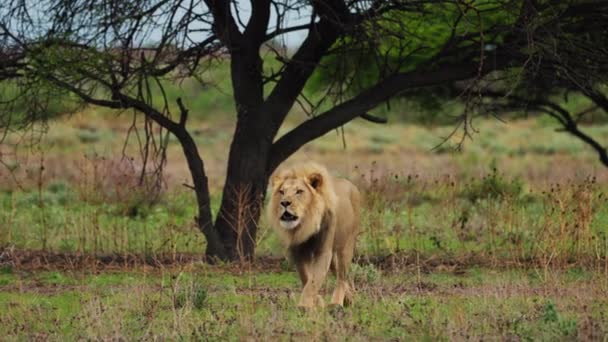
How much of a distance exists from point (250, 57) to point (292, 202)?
5750mm

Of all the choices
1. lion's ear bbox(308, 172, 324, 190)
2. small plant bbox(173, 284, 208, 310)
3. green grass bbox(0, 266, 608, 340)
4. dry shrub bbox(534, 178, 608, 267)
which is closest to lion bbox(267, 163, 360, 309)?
lion's ear bbox(308, 172, 324, 190)

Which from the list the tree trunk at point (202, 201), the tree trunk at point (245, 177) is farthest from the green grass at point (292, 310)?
the tree trunk at point (245, 177)

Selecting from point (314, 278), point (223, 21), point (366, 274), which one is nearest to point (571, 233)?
point (366, 274)

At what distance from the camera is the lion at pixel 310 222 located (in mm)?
11594

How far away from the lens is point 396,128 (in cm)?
6838

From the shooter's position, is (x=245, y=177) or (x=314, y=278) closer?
(x=314, y=278)

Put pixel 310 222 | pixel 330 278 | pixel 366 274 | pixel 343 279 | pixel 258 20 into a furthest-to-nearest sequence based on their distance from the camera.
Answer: pixel 258 20 < pixel 330 278 < pixel 366 274 < pixel 343 279 < pixel 310 222

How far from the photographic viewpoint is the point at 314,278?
11.8m

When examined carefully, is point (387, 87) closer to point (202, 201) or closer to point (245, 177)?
point (245, 177)

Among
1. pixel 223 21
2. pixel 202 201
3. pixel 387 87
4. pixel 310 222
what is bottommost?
pixel 310 222

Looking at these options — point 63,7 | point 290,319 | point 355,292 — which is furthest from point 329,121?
point 290,319

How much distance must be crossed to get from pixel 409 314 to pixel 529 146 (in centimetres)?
4390

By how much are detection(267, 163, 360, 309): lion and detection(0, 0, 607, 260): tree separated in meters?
2.62

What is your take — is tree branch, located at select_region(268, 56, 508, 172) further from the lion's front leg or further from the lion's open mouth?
the lion's open mouth
